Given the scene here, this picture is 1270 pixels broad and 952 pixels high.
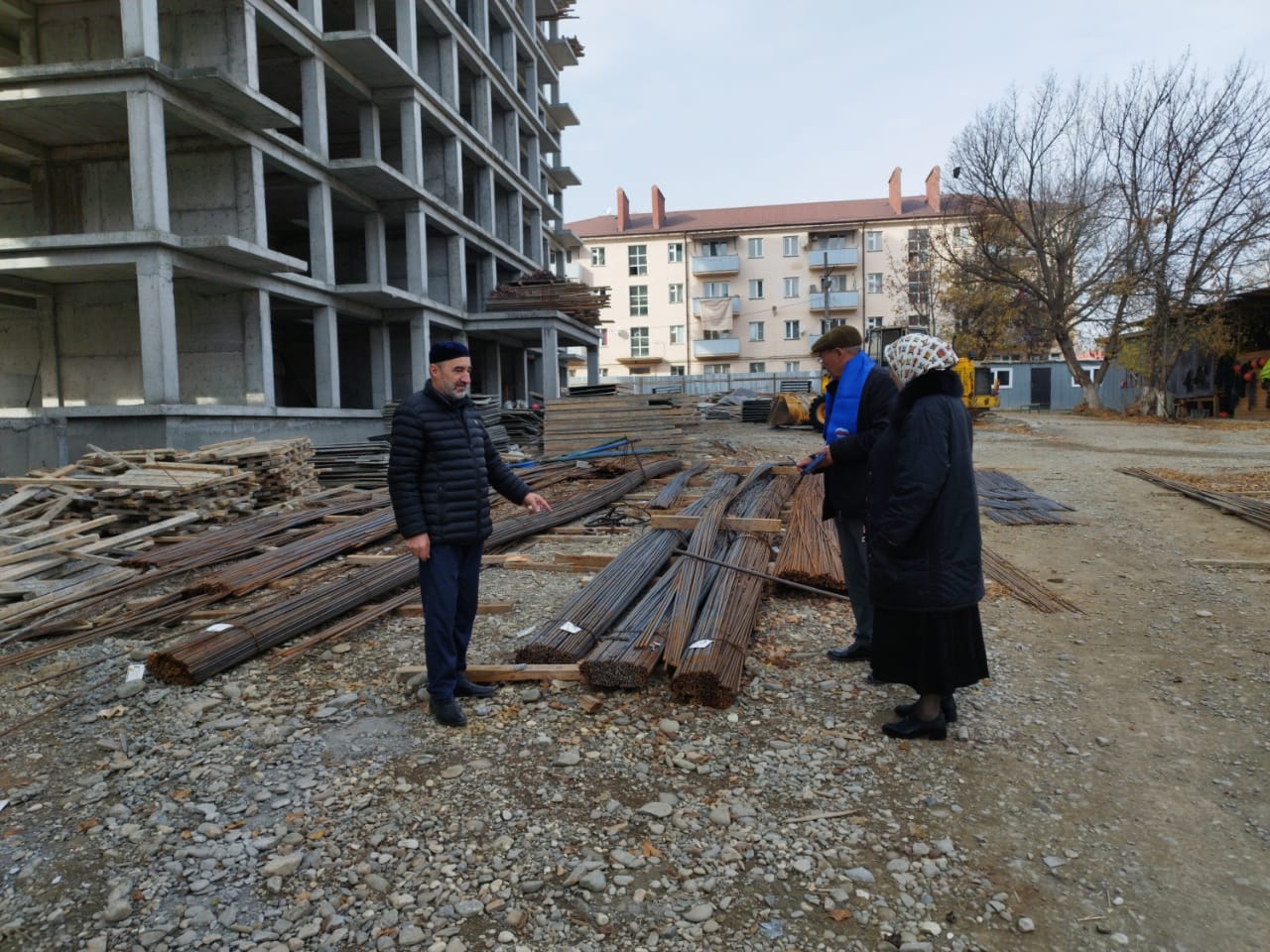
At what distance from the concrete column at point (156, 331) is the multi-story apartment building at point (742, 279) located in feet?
144

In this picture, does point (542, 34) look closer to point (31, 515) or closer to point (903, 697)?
point (31, 515)

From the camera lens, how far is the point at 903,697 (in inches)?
164

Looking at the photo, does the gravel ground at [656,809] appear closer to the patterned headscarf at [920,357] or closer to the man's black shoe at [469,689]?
the man's black shoe at [469,689]

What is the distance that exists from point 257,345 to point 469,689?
1458cm

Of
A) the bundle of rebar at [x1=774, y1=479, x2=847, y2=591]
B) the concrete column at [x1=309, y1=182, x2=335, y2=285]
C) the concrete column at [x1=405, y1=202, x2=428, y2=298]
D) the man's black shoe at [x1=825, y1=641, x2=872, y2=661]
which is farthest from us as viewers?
the concrete column at [x1=405, y1=202, x2=428, y2=298]

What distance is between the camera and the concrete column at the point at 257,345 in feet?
53.7

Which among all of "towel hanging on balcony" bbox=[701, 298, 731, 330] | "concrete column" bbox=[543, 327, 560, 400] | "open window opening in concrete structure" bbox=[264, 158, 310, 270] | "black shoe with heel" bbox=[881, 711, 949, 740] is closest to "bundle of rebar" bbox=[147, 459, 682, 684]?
"black shoe with heel" bbox=[881, 711, 949, 740]

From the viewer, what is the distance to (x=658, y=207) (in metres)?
57.8

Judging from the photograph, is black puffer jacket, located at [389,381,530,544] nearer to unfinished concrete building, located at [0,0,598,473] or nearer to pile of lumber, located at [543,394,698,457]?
pile of lumber, located at [543,394,698,457]

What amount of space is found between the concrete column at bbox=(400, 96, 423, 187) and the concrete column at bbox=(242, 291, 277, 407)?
21.2 feet

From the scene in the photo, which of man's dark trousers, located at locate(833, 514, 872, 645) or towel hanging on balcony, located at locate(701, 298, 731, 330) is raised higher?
towel hanging on balcony, located at locate(701, 298, 731, 330)

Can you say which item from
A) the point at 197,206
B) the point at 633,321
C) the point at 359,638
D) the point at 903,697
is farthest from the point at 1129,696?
the point at 633,321

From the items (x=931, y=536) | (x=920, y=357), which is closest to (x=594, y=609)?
(x=931, y=536)

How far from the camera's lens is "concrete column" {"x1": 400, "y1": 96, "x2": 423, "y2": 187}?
2088 cm
